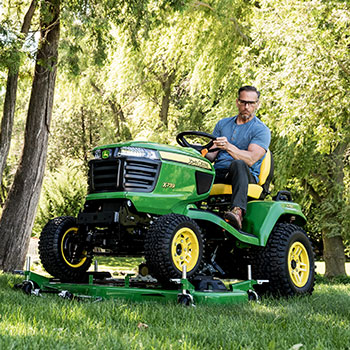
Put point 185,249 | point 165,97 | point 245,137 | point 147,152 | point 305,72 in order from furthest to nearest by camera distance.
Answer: point 165,97, point 305,72, point 245,137, point 147,152, point 185,249

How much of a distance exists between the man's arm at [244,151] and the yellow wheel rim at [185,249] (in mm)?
923

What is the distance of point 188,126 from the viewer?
17781 millimetres

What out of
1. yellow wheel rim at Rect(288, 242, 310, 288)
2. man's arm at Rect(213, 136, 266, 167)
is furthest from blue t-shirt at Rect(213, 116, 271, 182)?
yellow wheel rim at Rect(288, 242, 310, 288)

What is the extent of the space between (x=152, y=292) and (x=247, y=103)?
6.66 ft

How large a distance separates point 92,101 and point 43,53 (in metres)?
11.7

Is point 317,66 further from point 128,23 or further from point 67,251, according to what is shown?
point 67,251

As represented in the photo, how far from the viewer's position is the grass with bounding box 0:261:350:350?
106 inches

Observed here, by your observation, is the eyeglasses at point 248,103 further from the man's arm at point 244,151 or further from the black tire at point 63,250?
the black tire at point 63,250

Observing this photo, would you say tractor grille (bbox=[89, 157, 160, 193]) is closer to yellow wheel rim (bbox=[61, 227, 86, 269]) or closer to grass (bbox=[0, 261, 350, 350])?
yellow wheel rim (bbox=[61, 227, 86, 269])

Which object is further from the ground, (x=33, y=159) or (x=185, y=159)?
(x=33, y=159)

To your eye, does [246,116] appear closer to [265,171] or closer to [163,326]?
[265,171]

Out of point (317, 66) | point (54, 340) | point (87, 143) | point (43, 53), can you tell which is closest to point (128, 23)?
point (43, 53)

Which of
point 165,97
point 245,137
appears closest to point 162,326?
point 245,137

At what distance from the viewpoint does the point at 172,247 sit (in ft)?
14.1
